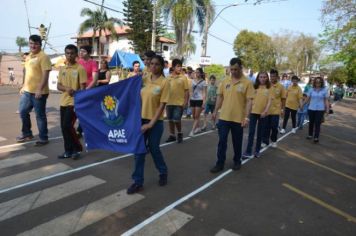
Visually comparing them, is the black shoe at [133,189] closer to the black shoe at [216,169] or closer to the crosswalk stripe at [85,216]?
the crosswalk stripe at [85,216]

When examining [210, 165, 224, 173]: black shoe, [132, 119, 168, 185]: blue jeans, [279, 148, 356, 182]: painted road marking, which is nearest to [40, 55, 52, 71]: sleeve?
[132, 119, 168, 185]: blue jeans

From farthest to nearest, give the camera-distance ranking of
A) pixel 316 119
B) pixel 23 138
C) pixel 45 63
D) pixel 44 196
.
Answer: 1. pixel 316 119
2. pixel 23 138
3. pixel 45 63
4. pixel 44 196

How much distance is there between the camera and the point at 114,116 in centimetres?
497

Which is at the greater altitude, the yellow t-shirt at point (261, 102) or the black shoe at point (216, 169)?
the yellow t-shirt at point (261, 102)

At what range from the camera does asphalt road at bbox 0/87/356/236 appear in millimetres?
4020

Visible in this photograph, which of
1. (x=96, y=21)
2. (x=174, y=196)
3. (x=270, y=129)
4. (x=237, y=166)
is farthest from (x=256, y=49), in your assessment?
(x=174, y=196)

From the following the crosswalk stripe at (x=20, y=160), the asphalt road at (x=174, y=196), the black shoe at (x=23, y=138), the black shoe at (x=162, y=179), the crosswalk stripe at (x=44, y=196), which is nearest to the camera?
the asphalt road at (x=174, y=196)

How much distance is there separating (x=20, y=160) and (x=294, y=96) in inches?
339

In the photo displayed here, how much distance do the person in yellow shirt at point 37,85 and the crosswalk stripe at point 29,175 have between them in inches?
61.4

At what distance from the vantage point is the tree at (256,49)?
61719 mm

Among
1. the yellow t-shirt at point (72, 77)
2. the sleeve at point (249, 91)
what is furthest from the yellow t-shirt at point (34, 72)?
the sleeve at point (249, 91)

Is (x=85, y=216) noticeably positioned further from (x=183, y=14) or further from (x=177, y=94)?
(x=183, y=14)

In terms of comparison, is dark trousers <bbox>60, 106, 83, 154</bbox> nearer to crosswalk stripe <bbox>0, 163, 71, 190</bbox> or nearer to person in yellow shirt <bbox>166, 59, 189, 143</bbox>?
crosswalk stripe <bbox>0, 163, 71, 190</bbox>

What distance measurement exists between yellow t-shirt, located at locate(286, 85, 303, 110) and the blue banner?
792 centimetres
